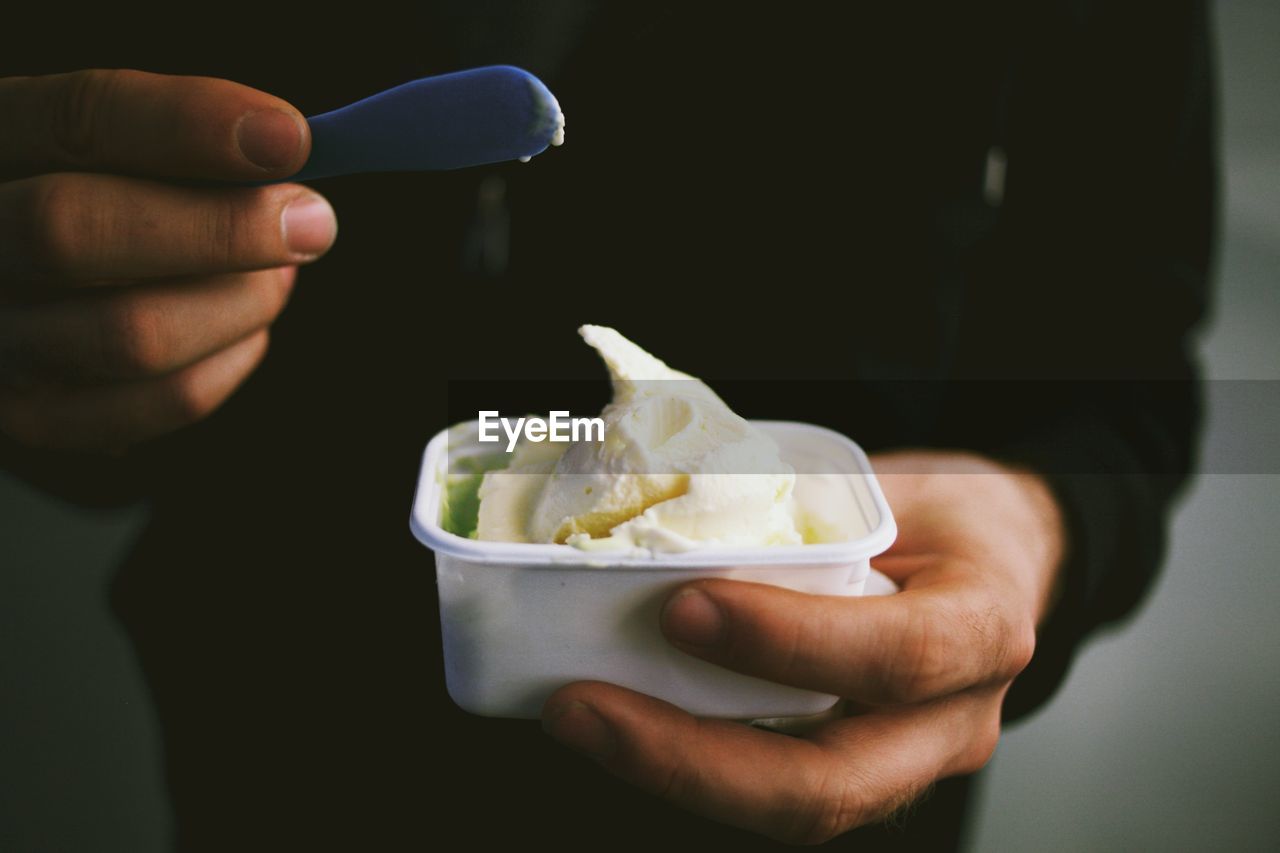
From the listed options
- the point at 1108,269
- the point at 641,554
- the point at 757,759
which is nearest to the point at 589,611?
the point at 641,554

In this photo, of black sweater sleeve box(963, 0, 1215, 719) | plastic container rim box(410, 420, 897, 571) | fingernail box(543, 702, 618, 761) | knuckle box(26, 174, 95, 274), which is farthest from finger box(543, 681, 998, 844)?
knuckle box(26, 174, 95, 274)

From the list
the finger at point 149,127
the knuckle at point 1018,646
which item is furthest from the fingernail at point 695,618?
the finger at point 149,127

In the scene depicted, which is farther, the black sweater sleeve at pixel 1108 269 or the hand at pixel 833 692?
the black sweater sleeve at pixel 1108 269

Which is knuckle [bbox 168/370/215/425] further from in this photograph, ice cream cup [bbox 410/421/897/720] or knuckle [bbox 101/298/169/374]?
ice cream cup [bbox 410/421/897/720]

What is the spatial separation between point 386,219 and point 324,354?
0.20 m

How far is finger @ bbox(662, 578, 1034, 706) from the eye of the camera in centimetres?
54

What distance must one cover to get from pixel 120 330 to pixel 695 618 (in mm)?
528

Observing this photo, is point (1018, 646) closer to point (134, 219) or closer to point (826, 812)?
point (826, 812)

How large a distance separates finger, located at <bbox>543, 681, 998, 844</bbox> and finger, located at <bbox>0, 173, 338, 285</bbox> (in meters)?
0.42

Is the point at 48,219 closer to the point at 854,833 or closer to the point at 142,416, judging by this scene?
the point at 142,416

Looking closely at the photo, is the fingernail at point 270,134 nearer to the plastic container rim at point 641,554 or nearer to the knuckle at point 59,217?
the knuckle at point 59,217

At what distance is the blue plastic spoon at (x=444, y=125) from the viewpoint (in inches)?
21.4

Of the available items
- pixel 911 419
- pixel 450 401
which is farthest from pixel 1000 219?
pixel 450 401

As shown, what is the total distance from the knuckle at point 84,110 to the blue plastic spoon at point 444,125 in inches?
6.3
